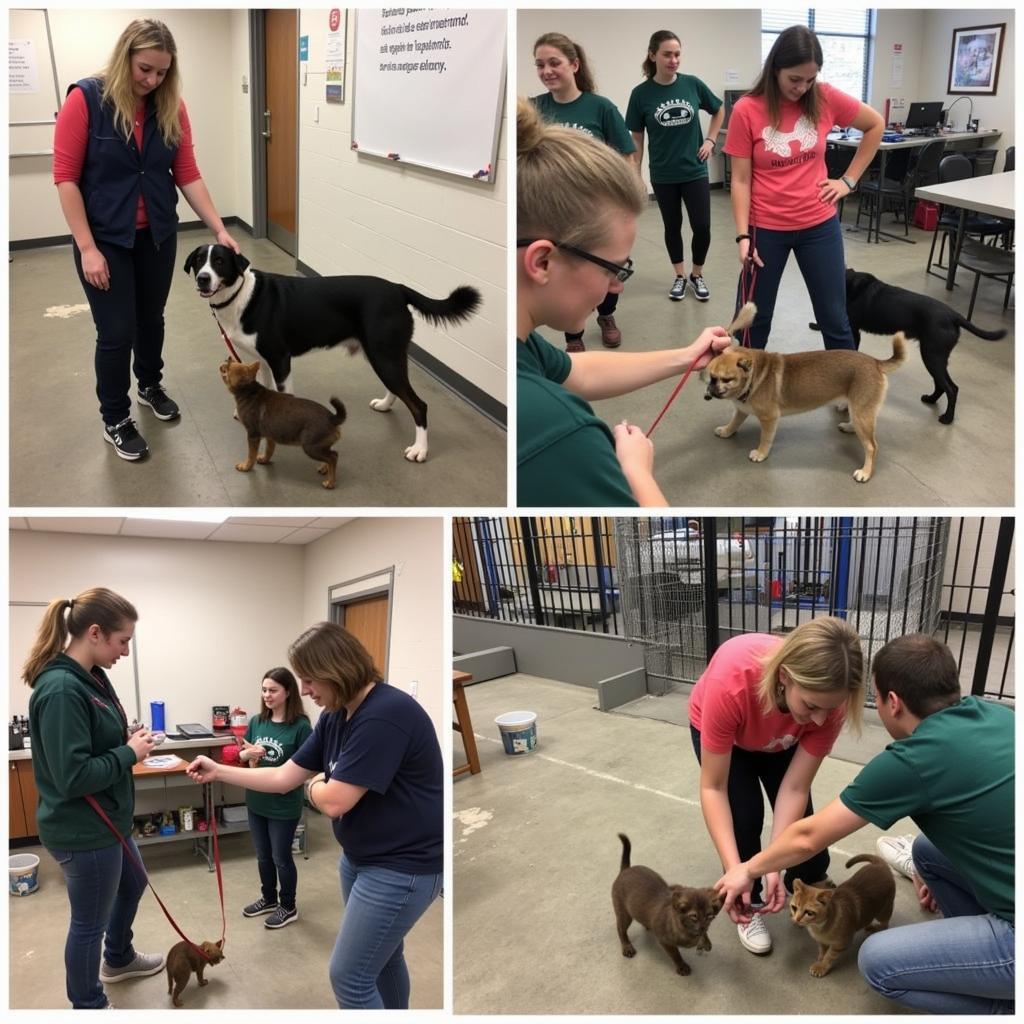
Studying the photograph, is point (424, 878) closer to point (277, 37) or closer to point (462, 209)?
point (462, 209)

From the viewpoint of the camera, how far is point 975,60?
25.7 feet

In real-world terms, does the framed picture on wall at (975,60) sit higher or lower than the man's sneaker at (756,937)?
higher

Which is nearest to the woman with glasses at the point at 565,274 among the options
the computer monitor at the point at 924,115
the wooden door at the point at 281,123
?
the wooden door at the point at 281,123

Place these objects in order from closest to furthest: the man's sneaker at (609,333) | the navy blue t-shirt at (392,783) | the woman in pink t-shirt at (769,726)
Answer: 1. the navy blue t-shirt at (392,783)
2. the woman in pink t-shirt at (769,726)
3. the man's sneaker at (609,333)

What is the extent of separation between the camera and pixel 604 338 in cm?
455

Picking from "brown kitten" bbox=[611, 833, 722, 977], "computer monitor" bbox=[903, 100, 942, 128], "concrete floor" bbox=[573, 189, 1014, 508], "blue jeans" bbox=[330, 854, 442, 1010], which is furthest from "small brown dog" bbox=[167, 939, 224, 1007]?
"computer monitor" bbox=[903, 100, 942, 128]

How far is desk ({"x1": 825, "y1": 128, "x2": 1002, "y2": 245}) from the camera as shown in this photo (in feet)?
22.0

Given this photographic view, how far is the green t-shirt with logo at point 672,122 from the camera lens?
15.3 ft

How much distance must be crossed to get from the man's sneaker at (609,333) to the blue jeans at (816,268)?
1.19 metres

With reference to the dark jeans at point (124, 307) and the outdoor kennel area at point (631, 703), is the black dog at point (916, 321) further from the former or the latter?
the dark jeans at point (124, 307)

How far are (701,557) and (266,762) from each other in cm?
266

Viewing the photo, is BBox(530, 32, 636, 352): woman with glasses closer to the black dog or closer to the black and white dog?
the black and white dog

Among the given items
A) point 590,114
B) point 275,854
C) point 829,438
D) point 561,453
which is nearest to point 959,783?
point 561,453

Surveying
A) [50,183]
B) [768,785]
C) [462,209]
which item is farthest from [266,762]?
[50,183]
